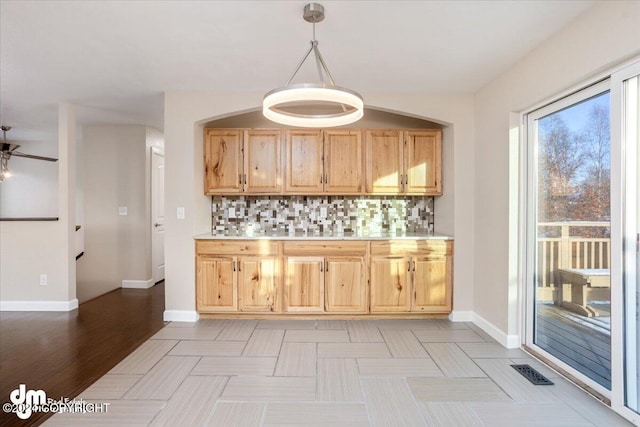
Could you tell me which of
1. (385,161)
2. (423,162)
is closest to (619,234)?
(423,162)

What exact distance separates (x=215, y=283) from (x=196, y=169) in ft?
4.14

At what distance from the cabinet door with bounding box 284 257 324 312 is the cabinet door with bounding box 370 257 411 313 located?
576 millimetres

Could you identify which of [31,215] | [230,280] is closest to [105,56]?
[230,280]

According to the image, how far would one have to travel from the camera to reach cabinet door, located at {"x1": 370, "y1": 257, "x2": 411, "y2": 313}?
3766mm

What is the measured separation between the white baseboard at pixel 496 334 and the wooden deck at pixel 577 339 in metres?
0.17

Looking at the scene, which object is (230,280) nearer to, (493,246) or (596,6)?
(493,246)

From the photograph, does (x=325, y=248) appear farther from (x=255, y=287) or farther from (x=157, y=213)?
(x=157, y=213)

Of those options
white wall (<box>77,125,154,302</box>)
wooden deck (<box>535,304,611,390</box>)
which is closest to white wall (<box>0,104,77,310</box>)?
white wall (<box>77,125,154,302</box>)

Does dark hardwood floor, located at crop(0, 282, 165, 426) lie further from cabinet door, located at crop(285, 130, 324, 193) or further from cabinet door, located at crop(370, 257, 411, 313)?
cabinet door, located at crop(370, 257, 411, 313)

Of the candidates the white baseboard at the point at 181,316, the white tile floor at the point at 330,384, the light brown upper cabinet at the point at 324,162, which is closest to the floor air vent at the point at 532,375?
the white tile floor at the point at 330,384

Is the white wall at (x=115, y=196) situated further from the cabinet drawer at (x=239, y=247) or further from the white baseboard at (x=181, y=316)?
the cabinet drawer at (x=239, y=247)

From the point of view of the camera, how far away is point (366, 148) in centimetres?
398

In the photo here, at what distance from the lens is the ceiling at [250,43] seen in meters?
2.19

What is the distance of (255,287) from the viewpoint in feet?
12.4
